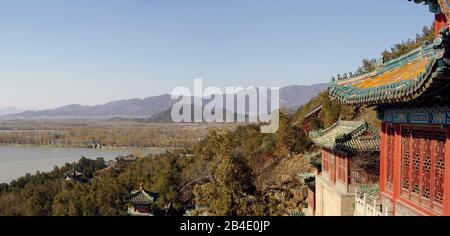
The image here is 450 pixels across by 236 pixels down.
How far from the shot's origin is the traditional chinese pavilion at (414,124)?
468 centimetres

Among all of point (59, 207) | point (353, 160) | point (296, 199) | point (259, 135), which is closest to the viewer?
point (353, 160)

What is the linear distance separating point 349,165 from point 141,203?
47.4ft

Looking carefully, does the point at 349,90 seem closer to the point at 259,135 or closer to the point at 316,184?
the point at 316,184

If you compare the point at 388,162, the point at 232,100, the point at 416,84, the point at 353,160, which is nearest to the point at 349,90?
the point at 388,162

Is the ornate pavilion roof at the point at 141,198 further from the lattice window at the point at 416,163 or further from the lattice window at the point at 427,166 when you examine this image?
the lattice window at the point at 427,166

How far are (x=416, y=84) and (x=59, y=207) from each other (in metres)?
26.9

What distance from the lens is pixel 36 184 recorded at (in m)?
38.3

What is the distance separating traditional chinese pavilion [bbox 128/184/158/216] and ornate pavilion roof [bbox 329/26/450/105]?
1735cm

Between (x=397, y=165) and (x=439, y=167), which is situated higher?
(x=439, y=167)

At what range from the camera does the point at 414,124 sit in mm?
5918

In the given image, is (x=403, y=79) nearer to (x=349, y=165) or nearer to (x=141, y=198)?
(x=349, y=165)

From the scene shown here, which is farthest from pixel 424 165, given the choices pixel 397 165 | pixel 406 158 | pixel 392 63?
pixel 392 63

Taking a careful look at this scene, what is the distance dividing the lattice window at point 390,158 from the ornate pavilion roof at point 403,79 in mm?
700

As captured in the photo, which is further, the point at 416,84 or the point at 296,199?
the point at 296,199
